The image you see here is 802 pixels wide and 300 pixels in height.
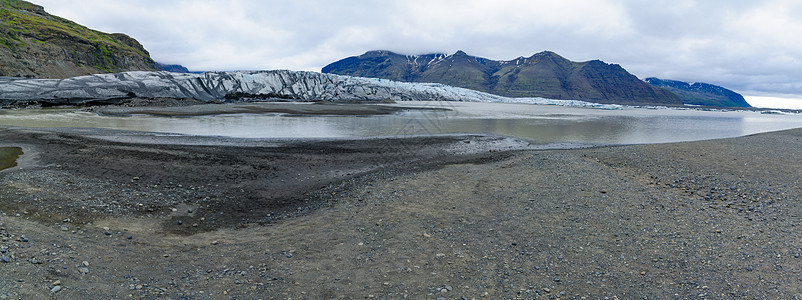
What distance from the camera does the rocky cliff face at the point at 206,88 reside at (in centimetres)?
3733

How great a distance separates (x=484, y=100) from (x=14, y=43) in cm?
8393

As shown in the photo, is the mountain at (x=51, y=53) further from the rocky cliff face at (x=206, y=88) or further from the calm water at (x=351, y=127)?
the calm water at (x=351, y=127)

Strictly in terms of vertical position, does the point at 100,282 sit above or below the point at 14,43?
below

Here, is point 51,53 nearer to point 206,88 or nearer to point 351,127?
point 206,88

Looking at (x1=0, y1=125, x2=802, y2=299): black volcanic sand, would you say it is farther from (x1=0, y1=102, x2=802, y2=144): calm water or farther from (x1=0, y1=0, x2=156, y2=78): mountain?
(x1=0, y1=0, x2=156, y2=78): mountain

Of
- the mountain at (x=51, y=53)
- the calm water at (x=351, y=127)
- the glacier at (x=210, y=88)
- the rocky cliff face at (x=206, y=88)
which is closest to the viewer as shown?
the calm water at (x=351, y=127)

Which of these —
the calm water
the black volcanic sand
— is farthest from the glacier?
the black volcanic sand

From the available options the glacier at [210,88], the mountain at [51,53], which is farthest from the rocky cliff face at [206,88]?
the mountain at [51,53]

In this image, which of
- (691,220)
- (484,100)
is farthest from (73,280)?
(484,100)

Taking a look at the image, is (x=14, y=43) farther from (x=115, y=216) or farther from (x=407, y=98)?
(x=115, y=216)

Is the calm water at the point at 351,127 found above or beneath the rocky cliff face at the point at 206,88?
beneath

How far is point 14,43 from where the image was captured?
5369 centimetres

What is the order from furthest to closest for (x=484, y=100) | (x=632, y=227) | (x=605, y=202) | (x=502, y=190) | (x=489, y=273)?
(x=484, y=100) < (x=502, y=190) < (x=605, y=202) < (x=632, y=227) < (x=489, y=273)

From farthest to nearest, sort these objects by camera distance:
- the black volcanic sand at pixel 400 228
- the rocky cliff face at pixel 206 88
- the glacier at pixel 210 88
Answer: the glacier at pixel 210 88 → the rocky cliff face at pixel 206 88 → the black volcanic sand at pixel 400 228
